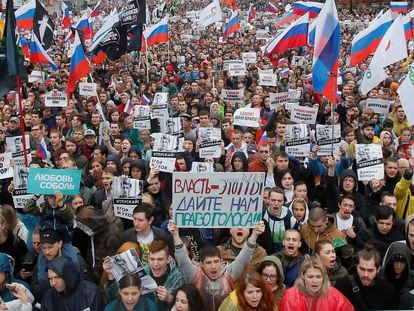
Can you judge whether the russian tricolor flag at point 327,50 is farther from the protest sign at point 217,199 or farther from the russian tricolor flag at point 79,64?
the russian tricolor flag at point 79,64

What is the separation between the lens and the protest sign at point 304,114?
9.84m

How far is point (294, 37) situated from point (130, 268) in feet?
32.4

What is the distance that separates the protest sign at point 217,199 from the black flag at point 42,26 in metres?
10.2

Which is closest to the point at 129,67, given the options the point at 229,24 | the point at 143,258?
the point at 229,24

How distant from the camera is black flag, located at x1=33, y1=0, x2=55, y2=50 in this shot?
46.9 ft

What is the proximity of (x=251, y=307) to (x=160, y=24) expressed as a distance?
13605mm

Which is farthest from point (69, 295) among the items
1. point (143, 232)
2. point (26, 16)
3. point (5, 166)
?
point (26, 16)

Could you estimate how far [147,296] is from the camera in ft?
14.4

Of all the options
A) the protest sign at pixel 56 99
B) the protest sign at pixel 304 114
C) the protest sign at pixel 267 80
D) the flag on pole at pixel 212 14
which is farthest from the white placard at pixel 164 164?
the flag on pole at pixel 212 14

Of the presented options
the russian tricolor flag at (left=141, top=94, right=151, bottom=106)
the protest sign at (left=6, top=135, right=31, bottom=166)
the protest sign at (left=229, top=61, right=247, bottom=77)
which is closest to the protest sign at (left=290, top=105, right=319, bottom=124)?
the russian tricolor flag at (left=141, top=94, right=151, bottom=106)

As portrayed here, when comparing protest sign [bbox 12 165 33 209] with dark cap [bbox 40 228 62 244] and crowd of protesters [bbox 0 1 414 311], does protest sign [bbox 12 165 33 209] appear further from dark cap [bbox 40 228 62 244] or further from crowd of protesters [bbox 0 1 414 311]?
dark cap [bbox 40 228 62 244]

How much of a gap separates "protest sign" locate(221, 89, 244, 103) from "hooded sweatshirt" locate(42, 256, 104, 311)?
840 centimetres

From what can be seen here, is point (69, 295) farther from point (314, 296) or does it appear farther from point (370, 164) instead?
point (370, 164)

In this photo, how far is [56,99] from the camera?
37.1ft
